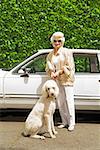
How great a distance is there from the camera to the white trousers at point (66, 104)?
7570mm

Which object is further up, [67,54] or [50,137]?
[67,54]

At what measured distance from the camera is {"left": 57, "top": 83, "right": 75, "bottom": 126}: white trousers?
7.57 m

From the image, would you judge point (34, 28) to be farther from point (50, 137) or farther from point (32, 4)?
point (50, 137)

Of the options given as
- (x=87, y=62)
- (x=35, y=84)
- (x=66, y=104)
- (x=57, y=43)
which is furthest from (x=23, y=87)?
(x=87, y=62)

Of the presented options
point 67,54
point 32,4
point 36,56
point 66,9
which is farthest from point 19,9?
point 67,54

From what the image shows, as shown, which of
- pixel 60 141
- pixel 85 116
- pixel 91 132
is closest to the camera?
pixel 60 141

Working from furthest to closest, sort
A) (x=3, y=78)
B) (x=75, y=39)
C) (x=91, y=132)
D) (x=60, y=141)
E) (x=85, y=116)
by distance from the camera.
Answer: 1. (x=75, y=39)
2. (x=85, y=116)
3. (x=3, y=78)
4. (x=91, y=132)
5. (x=60, y=141)

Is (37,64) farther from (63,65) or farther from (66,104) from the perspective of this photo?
(66,104)

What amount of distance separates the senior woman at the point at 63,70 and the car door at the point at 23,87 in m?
0.49

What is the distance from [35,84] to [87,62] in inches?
52.7

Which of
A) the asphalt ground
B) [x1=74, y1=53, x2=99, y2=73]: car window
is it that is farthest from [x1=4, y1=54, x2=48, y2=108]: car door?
[x1=74, y1=53, x2=99, y2=73]: car window

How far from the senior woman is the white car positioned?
37 cm

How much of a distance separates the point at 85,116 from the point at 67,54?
2.12 metres

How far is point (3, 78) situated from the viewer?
26.7 ft
